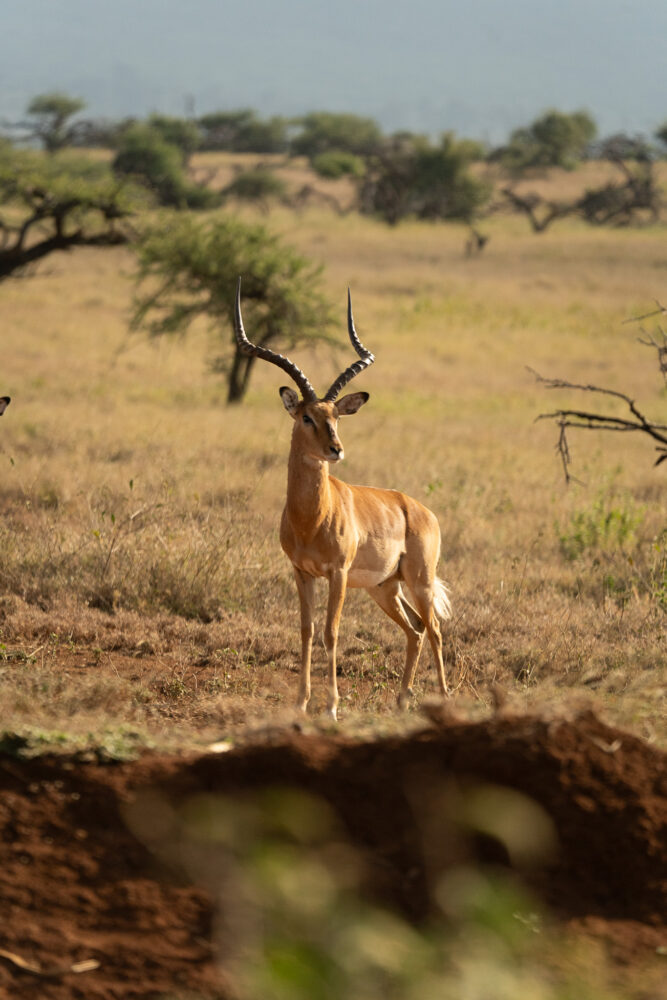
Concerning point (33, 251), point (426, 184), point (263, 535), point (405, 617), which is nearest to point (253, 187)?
point (426, 184)

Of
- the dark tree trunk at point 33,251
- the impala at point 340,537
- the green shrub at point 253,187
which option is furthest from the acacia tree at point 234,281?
the green shrub at point 253,187

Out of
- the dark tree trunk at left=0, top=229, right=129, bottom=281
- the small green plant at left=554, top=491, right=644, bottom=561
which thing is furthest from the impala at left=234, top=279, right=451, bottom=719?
the dark tree trunk at left=0, top=229, right=129, bottom=281

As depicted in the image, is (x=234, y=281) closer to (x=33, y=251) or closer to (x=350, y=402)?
(x=33, y=251)

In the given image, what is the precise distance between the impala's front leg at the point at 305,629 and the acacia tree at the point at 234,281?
13.0m

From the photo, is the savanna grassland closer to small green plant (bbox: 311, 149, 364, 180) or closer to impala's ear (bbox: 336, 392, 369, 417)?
impala's ear (bbox: 336, 392, 369, 417)

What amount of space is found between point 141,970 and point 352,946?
196cm

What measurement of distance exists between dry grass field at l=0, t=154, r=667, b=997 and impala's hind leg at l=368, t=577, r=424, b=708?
22 centimetres

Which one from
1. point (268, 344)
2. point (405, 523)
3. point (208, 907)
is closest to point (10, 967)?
point (208, 907)

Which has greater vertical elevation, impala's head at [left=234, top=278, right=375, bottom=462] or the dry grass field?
impala's head at [left=234, top=278, right=375, bottom=462]

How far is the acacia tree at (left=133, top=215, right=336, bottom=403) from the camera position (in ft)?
64.6

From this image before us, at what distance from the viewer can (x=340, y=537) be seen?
6.91 m

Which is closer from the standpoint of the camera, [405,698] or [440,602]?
[405,698]

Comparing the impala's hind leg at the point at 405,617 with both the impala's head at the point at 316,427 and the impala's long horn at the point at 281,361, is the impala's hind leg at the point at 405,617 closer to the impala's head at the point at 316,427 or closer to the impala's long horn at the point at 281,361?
the impala's head at the point at 316,427

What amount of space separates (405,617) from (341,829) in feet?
13.8
